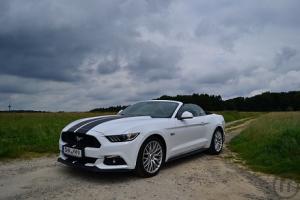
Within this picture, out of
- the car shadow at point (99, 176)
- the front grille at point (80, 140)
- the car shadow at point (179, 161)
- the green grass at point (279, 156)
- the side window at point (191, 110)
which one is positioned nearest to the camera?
the front grille at point (80, 140)

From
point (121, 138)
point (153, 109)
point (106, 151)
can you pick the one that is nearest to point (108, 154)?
point (106, 151)

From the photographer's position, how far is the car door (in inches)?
283

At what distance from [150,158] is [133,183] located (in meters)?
0.71

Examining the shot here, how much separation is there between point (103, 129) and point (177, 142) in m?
1.91

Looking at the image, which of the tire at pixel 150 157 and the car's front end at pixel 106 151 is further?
the tire at pixel 150 157

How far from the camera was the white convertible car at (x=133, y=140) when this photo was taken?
231 inches

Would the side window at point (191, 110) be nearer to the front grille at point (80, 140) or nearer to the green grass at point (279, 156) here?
the green grass at point (279, 156)

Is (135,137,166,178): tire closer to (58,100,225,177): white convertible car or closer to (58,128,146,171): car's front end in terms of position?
(58,100,225,177): white convertible car

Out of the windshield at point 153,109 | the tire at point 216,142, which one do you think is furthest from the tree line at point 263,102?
the windshield at point 153,109

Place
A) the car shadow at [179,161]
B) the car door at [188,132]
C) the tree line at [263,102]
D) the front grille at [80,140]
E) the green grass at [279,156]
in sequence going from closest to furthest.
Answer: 1. the front grille at [80,140]
2. the green grass at [279,156]
3. the car door at [188,132]
4. the car shadow at [179,161]
5. the tree line at [263,102]

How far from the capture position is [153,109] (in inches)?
306

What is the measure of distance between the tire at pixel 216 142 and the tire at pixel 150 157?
8.98 feet

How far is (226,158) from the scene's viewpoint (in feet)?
29.1

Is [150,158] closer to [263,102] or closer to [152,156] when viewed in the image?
[152,156]
